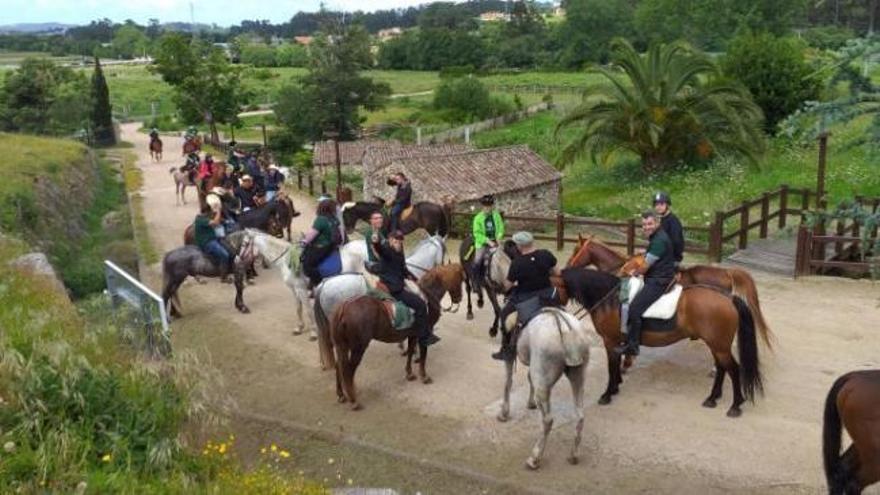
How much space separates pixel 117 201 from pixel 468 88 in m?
40.2

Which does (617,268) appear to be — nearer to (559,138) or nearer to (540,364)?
(540,364)

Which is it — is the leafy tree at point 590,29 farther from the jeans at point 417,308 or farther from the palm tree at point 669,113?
the jeans at point 417,308

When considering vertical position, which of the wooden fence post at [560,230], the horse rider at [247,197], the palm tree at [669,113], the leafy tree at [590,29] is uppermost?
the leafy tree at [590,29]

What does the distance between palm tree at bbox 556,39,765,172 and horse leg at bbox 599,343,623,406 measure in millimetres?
18285

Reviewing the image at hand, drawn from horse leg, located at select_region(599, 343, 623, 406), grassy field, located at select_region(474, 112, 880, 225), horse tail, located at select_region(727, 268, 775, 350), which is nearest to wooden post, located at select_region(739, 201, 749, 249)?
grassy field, located at select_region(474, 112, 880, 225)

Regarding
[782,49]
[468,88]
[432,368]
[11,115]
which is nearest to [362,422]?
[432,368]

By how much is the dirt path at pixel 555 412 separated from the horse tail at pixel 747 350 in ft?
1.40

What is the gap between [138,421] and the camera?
685cm

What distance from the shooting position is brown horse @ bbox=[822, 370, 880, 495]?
6809 mm

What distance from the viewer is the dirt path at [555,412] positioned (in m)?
8.55

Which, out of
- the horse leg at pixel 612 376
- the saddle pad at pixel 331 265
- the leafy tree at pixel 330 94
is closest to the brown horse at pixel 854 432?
the horse leg at pixel 612 376

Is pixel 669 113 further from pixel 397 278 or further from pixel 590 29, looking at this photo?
pixel 590 29

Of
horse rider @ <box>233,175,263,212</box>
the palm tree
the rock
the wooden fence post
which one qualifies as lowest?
the wooden fence post

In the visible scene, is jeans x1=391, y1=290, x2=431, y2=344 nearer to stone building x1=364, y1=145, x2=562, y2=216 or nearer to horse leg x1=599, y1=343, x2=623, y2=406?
horse leg x1=599, y1=343, x2=623, y2=406
